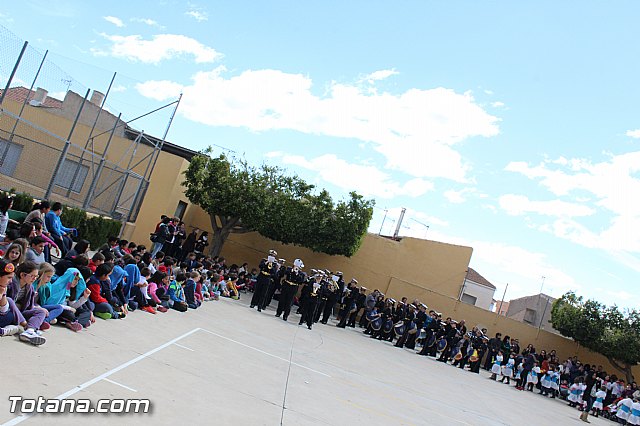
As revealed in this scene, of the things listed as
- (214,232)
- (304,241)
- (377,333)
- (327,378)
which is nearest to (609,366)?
(377,333)

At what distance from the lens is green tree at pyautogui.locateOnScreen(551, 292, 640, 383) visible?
2664 cm

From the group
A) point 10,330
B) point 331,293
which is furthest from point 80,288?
point 331,293

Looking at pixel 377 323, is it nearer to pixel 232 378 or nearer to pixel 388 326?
pixel 388 326

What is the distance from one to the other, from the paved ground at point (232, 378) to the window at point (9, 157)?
6.22m

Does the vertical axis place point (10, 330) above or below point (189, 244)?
below

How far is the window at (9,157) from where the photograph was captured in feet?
46.8

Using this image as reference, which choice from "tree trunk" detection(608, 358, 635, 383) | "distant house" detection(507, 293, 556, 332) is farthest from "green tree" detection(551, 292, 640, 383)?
"distant house" detection(507, 293, 556, 332)

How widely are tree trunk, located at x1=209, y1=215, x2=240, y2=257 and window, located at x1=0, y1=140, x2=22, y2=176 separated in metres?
13.3

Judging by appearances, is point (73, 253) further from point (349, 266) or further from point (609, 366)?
point (609, 366)

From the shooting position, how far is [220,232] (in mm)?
28453

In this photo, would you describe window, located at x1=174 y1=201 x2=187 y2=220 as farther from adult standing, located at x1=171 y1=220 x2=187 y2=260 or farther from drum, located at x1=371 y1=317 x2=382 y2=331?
drum, located at x1=371 y1=317 x2=382 y2=331

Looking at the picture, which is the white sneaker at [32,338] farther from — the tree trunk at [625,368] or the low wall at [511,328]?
the tree trunk at [625,368]

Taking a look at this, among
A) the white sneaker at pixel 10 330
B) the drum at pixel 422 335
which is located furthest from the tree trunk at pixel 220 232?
the white sneaker at pixel 10 330

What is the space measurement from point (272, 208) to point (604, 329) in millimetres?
16677
